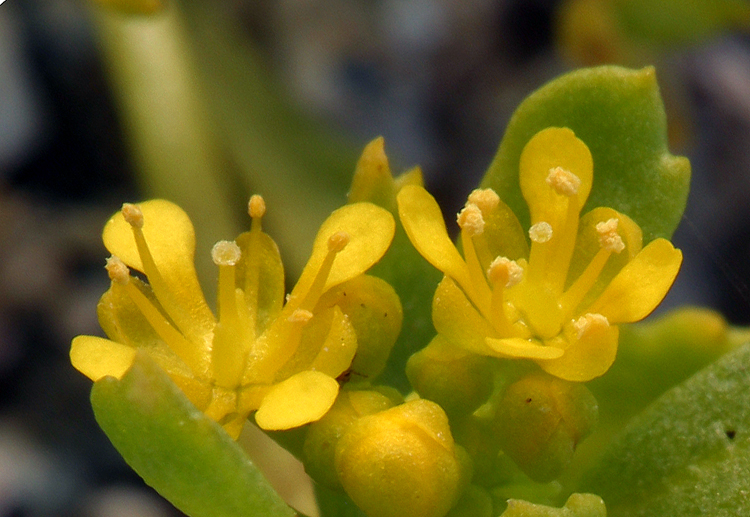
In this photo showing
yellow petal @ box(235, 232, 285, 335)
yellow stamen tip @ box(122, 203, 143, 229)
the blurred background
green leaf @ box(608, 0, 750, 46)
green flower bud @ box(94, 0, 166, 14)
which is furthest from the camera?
the blurred background

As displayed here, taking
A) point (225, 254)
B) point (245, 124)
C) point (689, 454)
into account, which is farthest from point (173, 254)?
point (245, 124)

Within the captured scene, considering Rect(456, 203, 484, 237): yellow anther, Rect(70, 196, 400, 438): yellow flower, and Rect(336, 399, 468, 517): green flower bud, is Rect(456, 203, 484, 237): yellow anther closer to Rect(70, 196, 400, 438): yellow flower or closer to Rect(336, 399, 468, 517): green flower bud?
Rect(70, 196, 400, 438): yellow flower

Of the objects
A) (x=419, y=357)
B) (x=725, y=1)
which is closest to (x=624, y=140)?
(x=419, y=357)

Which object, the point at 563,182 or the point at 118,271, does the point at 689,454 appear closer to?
the point at 563,182

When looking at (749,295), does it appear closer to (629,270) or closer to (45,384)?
(629,270)

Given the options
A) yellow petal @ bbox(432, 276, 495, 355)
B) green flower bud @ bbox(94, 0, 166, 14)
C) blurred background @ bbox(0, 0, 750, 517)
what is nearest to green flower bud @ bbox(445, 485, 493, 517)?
yellow petal @ bbox(432, 276, 495, 355)

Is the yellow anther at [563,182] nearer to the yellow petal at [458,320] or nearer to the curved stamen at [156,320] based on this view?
the yellow petal at [458,320]
